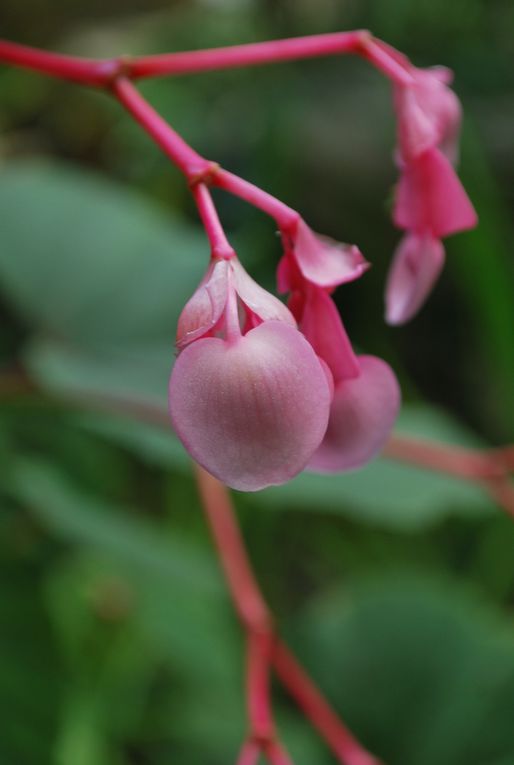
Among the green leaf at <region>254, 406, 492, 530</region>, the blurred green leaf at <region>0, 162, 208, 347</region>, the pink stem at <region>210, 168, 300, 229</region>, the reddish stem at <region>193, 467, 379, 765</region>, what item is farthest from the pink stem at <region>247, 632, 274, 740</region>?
the blurred green leaf at <region>0, 162, 208, 347</region>

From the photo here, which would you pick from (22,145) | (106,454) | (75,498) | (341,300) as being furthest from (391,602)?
(22,145)

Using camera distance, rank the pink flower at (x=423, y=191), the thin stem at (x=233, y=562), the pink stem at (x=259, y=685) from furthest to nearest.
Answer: the thin stem at (x=233, y=562) → the pink stem at (x=259, y=685) → the pink flower at (x=423, y=191)

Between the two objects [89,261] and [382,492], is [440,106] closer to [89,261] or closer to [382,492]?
[382,492]

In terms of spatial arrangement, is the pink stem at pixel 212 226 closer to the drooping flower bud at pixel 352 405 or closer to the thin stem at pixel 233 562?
the drooping flower bud at pixel 352 405

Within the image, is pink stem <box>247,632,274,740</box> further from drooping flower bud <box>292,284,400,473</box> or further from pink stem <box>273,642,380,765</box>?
drooping flower bud <box>292,284,400,473</box>

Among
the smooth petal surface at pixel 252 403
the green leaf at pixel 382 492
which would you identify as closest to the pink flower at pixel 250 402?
the smooth petal surface at pixel 252 403

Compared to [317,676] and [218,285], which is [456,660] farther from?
[218,285]

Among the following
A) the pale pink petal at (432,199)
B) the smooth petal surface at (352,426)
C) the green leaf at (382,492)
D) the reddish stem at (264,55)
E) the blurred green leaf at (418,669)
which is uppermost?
the reddish stem at (264,55)

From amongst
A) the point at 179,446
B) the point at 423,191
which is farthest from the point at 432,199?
the point at 179,446
